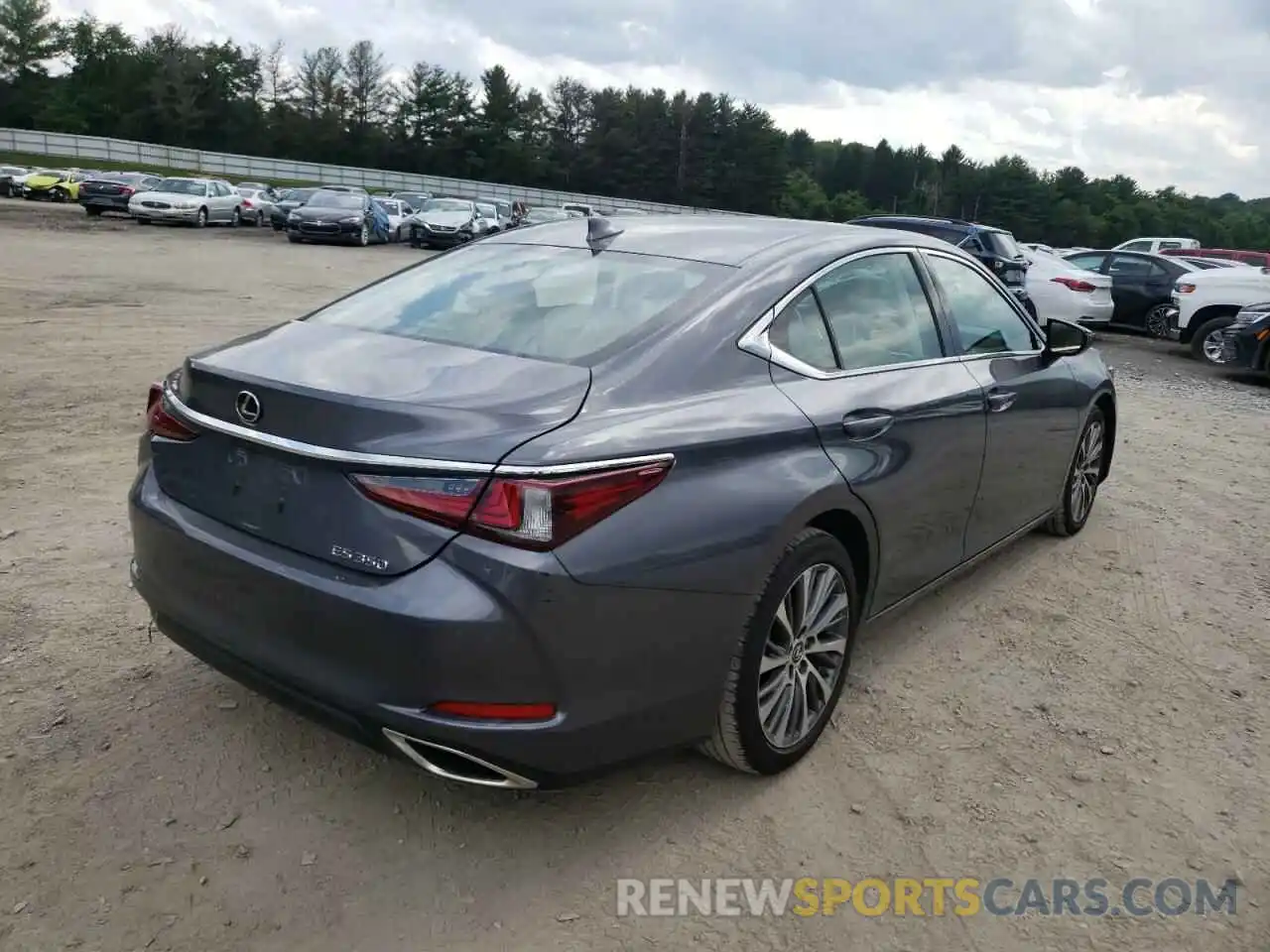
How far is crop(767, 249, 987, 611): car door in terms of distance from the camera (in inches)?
123

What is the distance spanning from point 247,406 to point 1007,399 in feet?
9.72

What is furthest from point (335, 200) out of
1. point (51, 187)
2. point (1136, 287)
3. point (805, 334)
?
point (805, 334)

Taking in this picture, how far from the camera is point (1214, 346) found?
1380 centimetres

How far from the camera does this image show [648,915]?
8.25 ft

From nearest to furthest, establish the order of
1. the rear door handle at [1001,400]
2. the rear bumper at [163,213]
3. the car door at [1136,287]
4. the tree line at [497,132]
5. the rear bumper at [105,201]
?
the rear door handle at [1001,400]
the car door at [1136,287]
the rear bumper at [163,213]
the rear bumper at [105,201]
the tree line at [497,132]

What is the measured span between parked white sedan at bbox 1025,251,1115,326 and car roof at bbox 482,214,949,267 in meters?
13.1

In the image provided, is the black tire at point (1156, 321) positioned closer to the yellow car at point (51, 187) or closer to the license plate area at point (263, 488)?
the license plate area at point (263, 488)

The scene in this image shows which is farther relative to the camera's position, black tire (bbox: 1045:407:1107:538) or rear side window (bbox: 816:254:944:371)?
black tire (bbox: 1045:407:1107:538)

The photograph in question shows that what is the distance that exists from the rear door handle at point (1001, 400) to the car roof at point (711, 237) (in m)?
0.68

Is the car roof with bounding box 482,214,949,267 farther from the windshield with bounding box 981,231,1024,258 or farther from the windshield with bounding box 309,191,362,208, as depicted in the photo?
the windshield with bounding box 309,191,362,208

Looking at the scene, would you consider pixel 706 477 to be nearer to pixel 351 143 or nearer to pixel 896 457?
pixel 896 457

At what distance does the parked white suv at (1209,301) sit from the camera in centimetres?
1416

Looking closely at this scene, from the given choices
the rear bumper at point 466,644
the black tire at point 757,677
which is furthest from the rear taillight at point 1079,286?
the rear bumper at point 466,644

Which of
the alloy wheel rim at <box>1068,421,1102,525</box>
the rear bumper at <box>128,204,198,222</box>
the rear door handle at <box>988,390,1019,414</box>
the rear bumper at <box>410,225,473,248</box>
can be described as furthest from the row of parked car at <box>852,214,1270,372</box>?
the rear bumper at <box>128,204,198,222</box>
